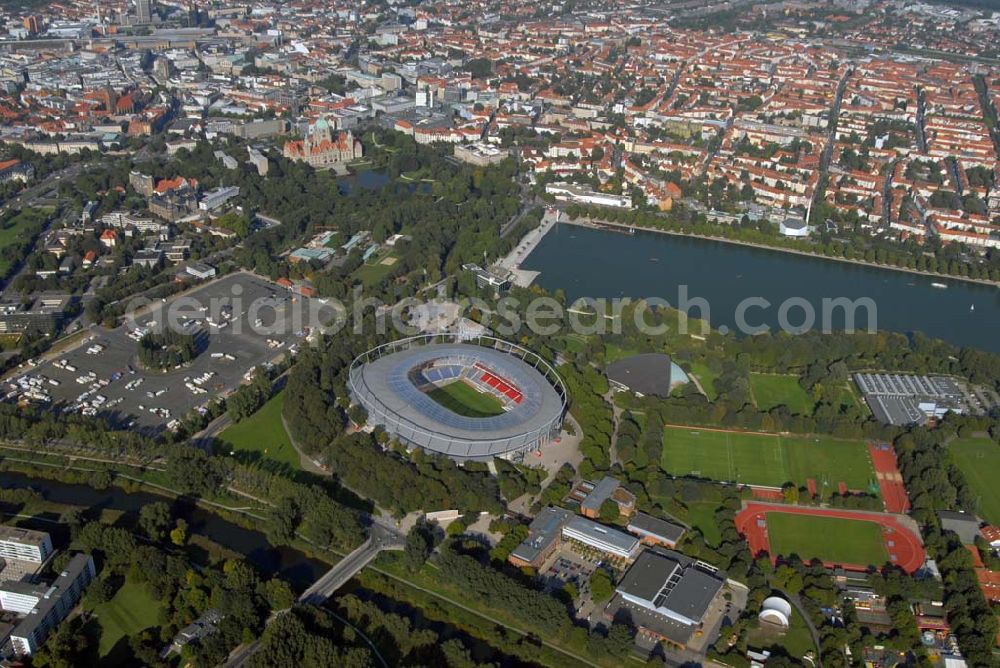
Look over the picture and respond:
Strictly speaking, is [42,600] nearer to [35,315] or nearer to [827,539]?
[35,315]

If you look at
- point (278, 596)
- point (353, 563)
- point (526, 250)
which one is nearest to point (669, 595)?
point (353, 563)

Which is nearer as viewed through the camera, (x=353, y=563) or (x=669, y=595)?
(x=669, y=595)

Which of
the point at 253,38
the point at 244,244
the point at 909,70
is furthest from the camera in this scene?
the point at 253,38

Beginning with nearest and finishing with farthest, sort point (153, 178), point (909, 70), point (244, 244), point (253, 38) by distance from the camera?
point (244, 244) < point (153, 178) < point (909, 70) < point (253, 38)

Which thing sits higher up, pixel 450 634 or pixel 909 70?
pixel 909 70

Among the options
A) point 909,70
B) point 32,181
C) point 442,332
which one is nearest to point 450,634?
point 442,332

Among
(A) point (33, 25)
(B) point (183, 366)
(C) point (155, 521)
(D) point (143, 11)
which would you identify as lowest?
(B) point (183, 366)

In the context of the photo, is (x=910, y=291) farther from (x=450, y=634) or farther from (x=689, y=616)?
(x=450, y=634)

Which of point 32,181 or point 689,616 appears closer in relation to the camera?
point 689,616
